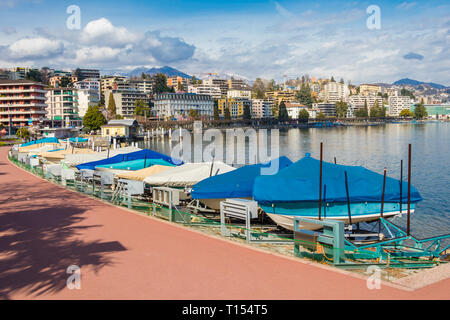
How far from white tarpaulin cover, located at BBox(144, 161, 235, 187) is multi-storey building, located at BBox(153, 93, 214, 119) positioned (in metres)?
133

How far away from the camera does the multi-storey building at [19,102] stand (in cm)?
9431

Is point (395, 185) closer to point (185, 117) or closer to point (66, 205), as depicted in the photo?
point (66, 205)

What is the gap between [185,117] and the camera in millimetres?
152500

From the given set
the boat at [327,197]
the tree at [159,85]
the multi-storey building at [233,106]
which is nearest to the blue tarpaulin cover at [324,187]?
the boat at [327,197]

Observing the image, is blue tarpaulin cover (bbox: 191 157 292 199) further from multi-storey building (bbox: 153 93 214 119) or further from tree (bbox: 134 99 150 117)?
multi-storey building (bbox: 153 93 214 119)

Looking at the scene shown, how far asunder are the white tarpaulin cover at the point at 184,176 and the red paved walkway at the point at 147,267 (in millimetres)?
3157

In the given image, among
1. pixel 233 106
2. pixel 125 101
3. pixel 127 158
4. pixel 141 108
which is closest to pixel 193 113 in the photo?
pixel 141 108

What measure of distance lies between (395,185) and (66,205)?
11.5 m

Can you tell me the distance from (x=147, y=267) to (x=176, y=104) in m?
147

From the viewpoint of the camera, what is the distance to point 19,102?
95938 millimetres

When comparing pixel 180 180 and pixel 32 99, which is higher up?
pixel 32 99

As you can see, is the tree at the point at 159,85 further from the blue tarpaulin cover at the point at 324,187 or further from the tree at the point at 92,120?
the blue tarpaulin cover at the point at 324,187

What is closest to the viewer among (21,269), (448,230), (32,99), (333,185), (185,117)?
(21,269)
